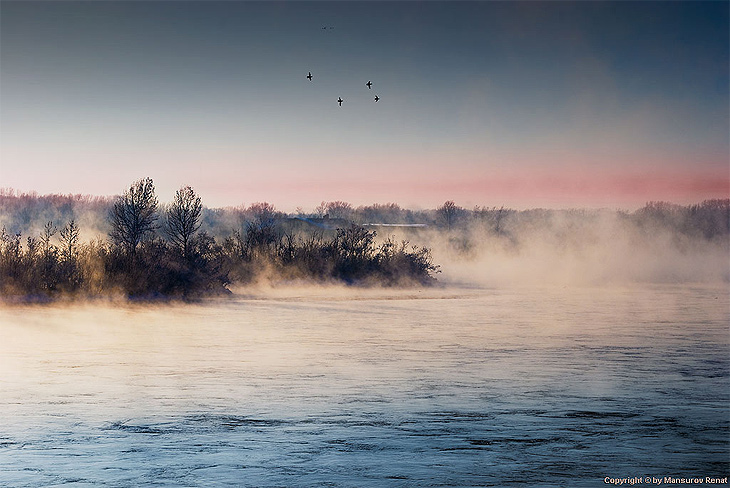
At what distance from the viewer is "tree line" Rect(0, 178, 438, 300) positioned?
2764 cm

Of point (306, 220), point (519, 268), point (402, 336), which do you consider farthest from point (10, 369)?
point (306, 220)

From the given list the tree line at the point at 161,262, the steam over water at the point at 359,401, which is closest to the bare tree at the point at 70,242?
the tree line at the point at 161,262

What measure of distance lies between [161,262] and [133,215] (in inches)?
121

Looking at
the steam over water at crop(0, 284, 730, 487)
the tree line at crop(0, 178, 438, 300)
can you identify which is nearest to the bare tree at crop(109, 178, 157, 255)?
the tree line at crop(0, 178, 438, 300)

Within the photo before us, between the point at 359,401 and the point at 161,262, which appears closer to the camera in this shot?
the point at 359,401

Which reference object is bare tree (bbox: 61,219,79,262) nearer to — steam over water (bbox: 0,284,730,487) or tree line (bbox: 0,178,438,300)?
tree line (bbox: 0,178,438,300)

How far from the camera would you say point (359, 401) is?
1077cm

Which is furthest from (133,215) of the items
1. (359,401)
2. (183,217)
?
(359,401)

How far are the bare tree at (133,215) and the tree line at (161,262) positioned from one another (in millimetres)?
30

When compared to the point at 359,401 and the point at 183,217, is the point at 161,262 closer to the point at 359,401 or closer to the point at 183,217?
the point at 183,217

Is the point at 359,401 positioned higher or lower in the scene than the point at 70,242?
lower

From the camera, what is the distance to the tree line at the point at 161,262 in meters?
27.6

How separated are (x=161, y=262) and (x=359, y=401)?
18.7 meters

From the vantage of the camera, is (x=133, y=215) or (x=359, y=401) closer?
(x=359, y=401)
